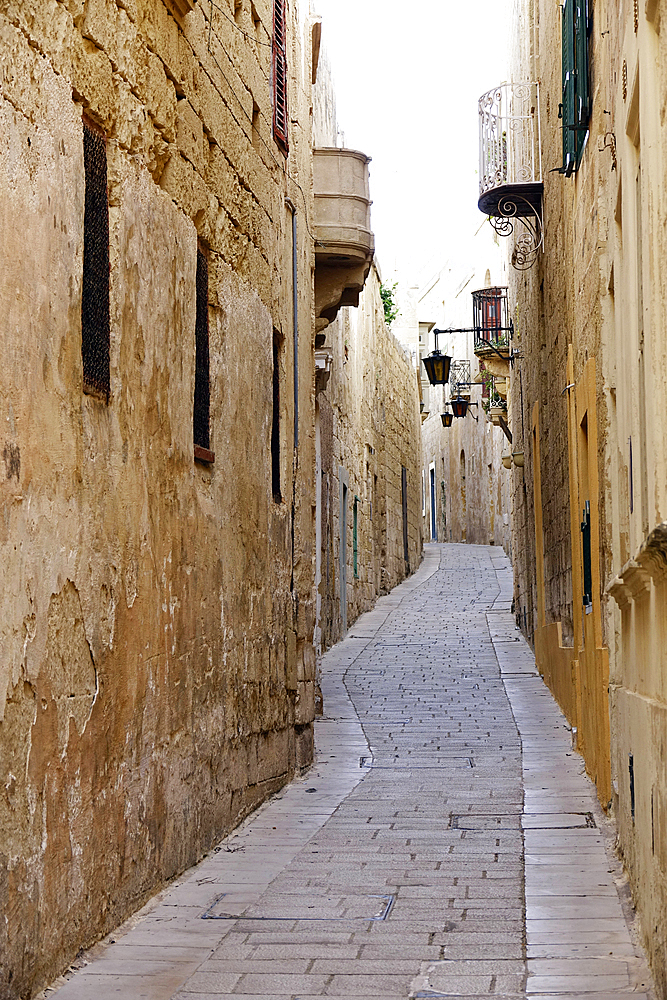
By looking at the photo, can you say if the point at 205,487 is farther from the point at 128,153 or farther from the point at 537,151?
the point at 537,151

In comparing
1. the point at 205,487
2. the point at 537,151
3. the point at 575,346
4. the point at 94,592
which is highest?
the point at 537,151

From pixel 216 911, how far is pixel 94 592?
1580 millimetres

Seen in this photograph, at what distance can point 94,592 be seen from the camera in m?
4.72

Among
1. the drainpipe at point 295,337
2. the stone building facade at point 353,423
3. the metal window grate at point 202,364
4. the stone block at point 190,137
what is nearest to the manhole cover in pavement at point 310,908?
the metal window grate at point 202,364

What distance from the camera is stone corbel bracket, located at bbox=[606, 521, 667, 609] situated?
3.52 meters

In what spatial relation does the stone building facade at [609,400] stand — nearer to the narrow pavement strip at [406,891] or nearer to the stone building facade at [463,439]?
the narrow pavement strip at [406,891]

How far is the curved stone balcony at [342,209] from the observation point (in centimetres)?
1239

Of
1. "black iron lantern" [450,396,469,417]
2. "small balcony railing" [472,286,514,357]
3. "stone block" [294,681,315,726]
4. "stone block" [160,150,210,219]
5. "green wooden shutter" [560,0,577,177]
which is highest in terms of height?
"small balcony railing" [472,286,514,357]

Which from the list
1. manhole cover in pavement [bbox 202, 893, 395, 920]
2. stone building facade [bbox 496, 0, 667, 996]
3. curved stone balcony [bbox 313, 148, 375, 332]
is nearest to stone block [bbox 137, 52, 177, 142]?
stone building facade [bbox 496, 0, 667, 996]

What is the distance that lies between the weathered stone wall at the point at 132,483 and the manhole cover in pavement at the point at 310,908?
14.8 inches

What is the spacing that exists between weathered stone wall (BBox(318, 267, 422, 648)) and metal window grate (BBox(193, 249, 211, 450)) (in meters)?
11.1

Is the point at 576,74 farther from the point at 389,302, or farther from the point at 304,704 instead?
the point at 389,302

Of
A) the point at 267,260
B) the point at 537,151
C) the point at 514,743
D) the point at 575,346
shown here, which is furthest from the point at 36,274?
the point at 537,151

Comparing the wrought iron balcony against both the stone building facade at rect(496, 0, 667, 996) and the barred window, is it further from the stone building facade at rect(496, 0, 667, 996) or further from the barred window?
the barred window
